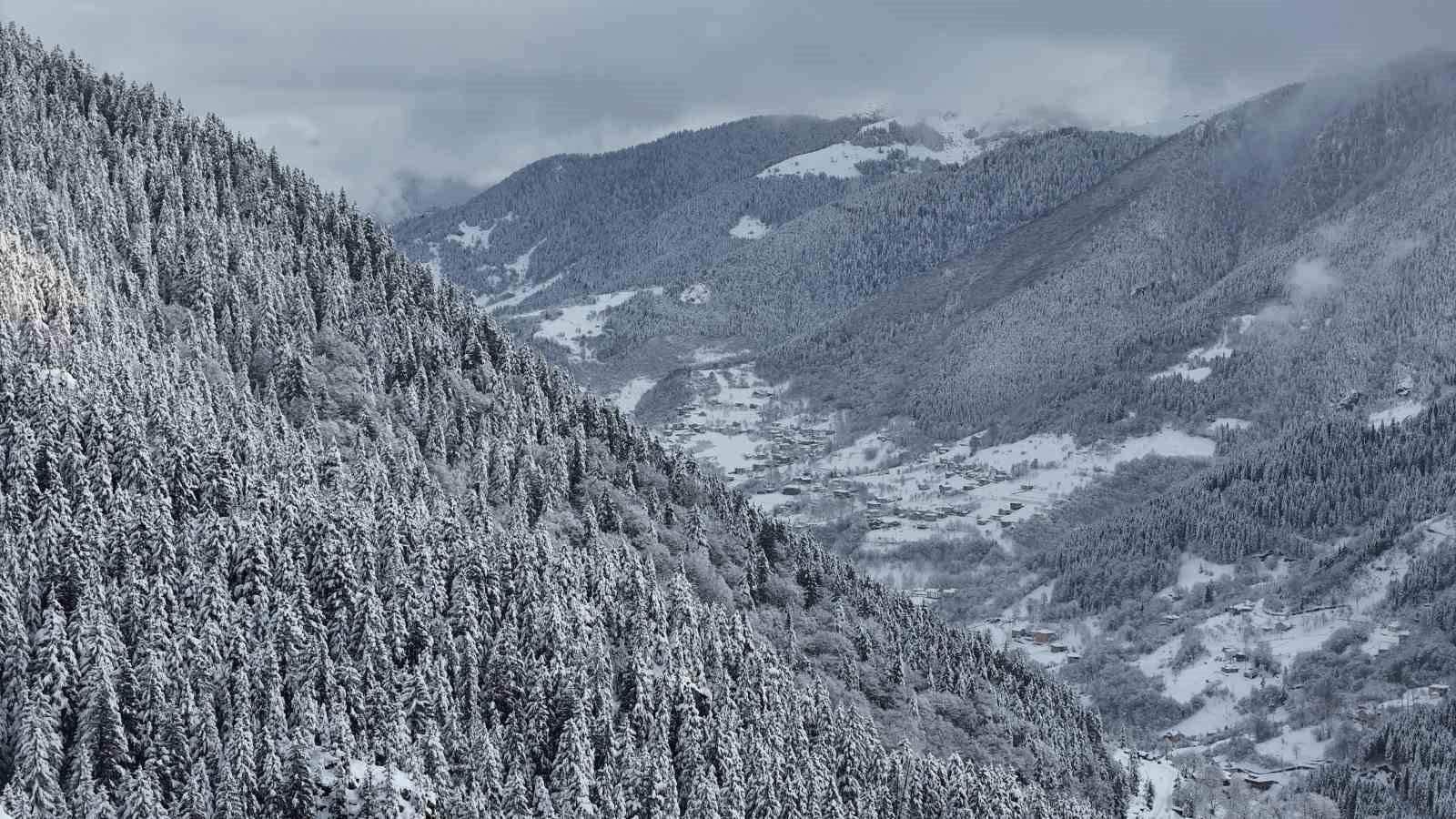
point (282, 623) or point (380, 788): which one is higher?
point (282, 623)

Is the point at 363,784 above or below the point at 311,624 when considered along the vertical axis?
below

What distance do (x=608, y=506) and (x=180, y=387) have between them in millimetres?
63176

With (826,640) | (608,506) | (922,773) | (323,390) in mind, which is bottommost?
(922,773)

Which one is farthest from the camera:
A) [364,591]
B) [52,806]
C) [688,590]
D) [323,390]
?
[323,390]

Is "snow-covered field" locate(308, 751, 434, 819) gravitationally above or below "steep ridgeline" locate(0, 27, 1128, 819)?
below

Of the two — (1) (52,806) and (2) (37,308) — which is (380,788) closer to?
(1) (52,806)

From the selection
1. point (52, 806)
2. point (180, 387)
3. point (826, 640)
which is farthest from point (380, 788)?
point (826, 640)

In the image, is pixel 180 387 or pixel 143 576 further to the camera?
pixel 180 387

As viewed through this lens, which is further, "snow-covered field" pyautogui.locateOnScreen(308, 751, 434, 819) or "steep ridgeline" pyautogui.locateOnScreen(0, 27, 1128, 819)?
"snow-covered field" pyautogui.locateOnScreen(308, 751, 434, 819)

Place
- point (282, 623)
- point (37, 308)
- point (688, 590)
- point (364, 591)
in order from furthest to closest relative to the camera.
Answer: point (688, 590) → point (37, 308) → point (364, 591) → point (282, 623)

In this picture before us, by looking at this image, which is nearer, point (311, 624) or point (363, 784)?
point (363, 784)

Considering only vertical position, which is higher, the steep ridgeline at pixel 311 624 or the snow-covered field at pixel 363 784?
the steep ridgeline at pixel 311 624

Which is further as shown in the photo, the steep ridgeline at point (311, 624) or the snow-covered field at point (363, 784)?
the snow-covered field at point (363, 784)

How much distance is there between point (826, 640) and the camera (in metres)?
199
